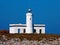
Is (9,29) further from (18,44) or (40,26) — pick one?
(18,44)

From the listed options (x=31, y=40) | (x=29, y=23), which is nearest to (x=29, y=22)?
(x=29, y=23)

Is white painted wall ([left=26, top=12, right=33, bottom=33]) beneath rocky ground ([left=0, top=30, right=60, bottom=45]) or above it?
above

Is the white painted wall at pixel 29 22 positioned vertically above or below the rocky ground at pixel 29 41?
above

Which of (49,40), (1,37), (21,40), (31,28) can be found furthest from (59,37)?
(31,28)

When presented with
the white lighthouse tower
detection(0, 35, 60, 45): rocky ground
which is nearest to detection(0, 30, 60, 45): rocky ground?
detection(0, 35, 60, 45): rocky ground

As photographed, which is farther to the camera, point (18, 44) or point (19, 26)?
point (19, 26)

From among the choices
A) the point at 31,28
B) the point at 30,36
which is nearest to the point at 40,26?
the point at 31,28

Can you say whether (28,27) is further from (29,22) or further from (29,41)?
(29,41)

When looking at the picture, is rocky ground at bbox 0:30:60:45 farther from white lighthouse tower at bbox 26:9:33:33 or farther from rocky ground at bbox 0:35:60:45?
white lighthouse tower at bbox 26:9:33:33

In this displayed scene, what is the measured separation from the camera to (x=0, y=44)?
2827 centimetres

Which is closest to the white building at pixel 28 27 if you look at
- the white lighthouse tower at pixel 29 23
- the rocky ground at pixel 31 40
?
the white lighthouse tower at pixel 29 23

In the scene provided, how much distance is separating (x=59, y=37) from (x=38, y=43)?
2.12 meters

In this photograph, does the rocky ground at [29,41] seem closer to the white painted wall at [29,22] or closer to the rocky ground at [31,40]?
the rocky ground at [31,40]

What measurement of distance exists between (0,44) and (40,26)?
1465 cm
